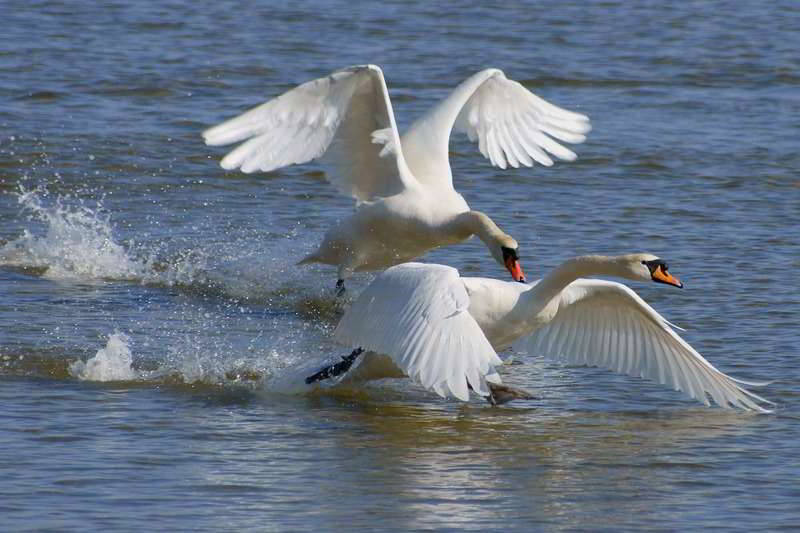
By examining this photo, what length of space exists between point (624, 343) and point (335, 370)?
1.49 meters

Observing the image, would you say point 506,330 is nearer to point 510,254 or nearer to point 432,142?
point 510,254

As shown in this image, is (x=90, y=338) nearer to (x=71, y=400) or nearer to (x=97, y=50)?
(x=71, y=400)

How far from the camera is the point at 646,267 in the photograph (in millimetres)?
8070

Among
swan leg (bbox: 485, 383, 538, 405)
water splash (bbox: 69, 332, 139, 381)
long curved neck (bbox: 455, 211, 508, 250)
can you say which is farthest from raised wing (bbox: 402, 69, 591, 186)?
water splash (bbox: 69, 332, 139, 381)

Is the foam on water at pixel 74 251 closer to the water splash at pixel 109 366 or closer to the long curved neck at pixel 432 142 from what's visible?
the long curved neck at pixel 432 142

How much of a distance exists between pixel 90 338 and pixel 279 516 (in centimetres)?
316

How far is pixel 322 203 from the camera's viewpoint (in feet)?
43.1

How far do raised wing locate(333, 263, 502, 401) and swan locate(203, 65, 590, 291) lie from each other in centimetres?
111

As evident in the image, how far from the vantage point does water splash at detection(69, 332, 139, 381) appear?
836 centimetres

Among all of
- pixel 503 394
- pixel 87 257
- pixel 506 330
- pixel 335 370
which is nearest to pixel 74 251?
pixel 87 257

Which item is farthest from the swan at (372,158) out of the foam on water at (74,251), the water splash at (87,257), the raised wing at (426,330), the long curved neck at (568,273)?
the foam on water at (74,251)

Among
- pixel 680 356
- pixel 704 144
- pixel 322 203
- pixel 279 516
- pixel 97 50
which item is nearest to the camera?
pixel 279 516

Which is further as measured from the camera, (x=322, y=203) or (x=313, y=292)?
(x=322, y=203)

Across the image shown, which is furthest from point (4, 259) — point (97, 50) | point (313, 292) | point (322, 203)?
point (97, 50)
